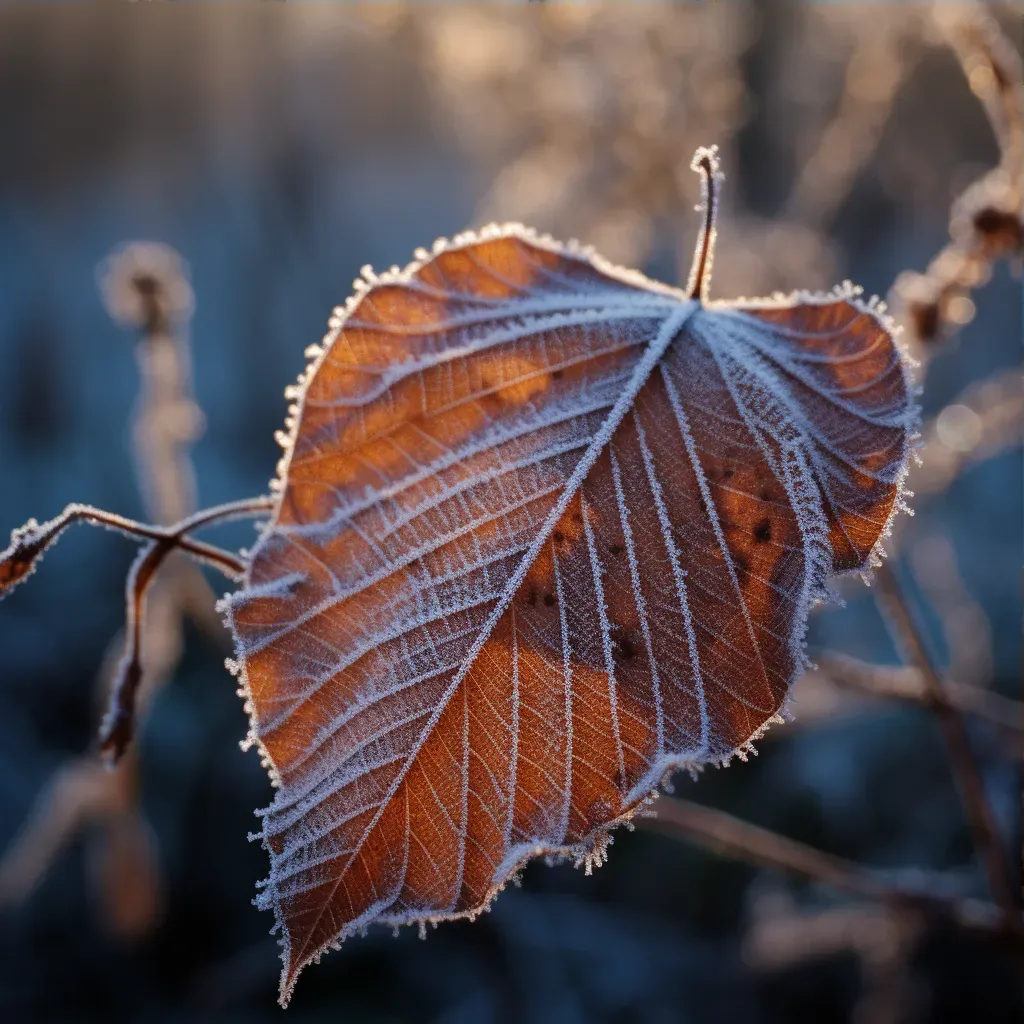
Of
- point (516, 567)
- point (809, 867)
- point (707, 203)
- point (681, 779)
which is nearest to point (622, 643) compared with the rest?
point (516, 567)

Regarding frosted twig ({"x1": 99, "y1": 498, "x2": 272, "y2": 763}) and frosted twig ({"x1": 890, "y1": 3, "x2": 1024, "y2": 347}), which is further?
frosted twig ({"x1": 890, "y1": 3, "x2": 1024, "y2": 347})

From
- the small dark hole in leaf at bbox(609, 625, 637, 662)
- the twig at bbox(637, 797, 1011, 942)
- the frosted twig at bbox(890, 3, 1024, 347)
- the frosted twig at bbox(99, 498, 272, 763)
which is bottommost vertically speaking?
the twig at bbox(637, 797, 1011, 942)

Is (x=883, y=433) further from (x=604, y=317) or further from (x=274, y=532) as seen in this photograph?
(x=274, y=532)

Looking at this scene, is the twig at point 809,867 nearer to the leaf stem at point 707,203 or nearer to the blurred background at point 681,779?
the blurred background at point 681,779

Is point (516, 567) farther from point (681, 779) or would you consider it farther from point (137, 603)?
point (681, 779)

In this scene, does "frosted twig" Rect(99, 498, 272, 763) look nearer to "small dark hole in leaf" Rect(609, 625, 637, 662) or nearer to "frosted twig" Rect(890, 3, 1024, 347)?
"small dark hole in leaf" Rect(609, 625, 637, 662)

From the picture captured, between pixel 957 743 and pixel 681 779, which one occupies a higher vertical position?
pixel 681 779

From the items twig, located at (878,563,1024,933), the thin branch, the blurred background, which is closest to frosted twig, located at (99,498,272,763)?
the thin branch
